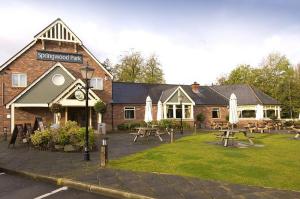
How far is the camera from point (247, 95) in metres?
39.6

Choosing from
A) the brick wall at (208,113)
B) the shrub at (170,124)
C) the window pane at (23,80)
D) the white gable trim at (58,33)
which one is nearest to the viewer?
the window pane at (23,80)

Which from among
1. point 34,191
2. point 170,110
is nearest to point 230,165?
point 34,191

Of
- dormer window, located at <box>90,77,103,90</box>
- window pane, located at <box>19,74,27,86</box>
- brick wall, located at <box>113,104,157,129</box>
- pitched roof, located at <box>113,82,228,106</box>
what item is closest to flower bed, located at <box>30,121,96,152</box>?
window pane, located at <box>19,74,27,86</box>

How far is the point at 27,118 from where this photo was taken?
27.8m

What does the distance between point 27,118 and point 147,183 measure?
73.7 feet

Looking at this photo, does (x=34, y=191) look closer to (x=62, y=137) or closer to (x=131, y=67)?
(x=62, y=137)

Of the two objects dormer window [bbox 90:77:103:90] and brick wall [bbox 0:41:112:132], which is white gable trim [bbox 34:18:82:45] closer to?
brick wall [bbox 0:41:112:132]

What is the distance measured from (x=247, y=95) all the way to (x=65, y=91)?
77.0ft

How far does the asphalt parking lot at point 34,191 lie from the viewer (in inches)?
300

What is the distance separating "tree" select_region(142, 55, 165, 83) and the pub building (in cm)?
2334

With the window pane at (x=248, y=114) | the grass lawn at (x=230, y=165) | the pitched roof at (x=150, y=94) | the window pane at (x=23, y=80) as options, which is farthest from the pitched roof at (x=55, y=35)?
the window pane at (x=248, y=114)

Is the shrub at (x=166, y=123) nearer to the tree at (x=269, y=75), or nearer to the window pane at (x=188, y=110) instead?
the window pane at (x=188, y=110)

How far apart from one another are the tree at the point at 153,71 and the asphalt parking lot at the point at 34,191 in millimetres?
51694

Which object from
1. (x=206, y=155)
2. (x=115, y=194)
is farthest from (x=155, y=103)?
(x=115, y=194)
